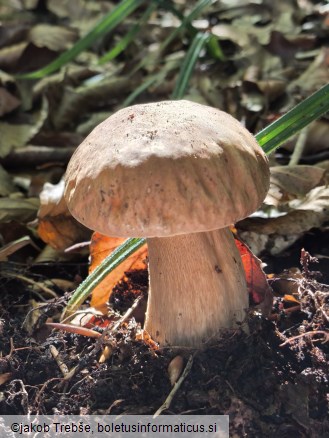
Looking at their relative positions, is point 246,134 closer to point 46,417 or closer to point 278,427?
point 278,427

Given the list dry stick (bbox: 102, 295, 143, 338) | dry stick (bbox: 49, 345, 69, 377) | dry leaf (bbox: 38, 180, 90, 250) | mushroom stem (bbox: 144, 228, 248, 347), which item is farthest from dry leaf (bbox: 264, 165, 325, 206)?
dry stick (bbox: 49, 345, 69, 377)

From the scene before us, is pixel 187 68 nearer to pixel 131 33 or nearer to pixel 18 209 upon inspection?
pixel 131 33

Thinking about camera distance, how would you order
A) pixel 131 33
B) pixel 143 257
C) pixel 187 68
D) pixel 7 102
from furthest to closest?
pixel 7 102 < pixel 131 33 < pixel 187 68 < pixel 143 257

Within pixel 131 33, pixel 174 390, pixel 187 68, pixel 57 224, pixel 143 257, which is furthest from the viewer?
pixel 131 33

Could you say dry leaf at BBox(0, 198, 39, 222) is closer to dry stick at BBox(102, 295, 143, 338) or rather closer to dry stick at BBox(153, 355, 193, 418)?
dry stick at BBox(102, 295, 143, 338)

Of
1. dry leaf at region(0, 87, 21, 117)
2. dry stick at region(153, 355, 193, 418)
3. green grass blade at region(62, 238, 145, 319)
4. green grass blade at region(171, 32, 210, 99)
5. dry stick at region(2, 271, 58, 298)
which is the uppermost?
green grass blade at region(171, 32, 210, 99)

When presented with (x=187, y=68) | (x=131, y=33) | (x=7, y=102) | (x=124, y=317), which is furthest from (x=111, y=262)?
(x=7, y=102)

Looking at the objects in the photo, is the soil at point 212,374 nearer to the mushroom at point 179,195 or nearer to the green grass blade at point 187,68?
the mushroom at point 179,195
